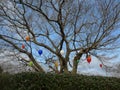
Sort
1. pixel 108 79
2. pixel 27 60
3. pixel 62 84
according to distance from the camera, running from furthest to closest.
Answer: pixel 27 60 → pixel 108 79 → pixel 62 84

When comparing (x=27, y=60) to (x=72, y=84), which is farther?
(x=27, y=60)

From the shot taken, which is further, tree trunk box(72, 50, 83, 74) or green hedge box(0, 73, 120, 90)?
tree trunk box(72, 50, 83, 74)

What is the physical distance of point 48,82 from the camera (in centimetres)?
751

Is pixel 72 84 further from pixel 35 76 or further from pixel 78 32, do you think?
pixel 78 32

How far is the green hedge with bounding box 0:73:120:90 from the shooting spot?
7.12 m

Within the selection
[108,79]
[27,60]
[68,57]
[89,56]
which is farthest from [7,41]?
[108,79]

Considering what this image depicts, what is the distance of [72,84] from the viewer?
792cm

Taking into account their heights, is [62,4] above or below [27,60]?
above

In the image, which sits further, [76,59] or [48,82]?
[76,59]

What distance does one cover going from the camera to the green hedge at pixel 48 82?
7121 mm

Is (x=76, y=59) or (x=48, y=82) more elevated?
(x=76, y=59)

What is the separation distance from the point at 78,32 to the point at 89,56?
1692mm

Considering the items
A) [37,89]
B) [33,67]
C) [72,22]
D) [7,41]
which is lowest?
[37,89]

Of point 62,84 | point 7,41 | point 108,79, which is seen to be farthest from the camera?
point 7,41
